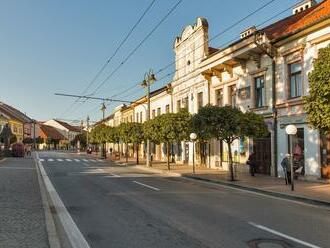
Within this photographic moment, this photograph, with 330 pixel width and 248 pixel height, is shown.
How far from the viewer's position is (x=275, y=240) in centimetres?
911

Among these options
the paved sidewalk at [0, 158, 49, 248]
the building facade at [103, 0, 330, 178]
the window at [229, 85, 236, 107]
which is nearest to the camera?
the paved sidewalk at [0, 158, 49, 248]

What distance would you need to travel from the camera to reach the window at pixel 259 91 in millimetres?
27594

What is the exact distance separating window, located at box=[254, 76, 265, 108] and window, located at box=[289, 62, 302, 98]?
114 inches

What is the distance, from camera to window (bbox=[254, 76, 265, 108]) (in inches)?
1086

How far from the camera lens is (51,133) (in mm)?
150500

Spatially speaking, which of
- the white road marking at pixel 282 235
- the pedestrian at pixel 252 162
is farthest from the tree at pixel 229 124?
the white road marking at pixel 282 235

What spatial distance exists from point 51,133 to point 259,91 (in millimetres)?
129389

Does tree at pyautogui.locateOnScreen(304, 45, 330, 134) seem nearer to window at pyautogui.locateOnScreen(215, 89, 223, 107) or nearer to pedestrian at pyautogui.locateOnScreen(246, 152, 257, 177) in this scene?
pedestrian at pyautogui.locateOnScreen(246, 152, 257, 177)

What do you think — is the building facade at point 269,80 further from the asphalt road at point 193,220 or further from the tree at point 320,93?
the asphalt road at point 193,220

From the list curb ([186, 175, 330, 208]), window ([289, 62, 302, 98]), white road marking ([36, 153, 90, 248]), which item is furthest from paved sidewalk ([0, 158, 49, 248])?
window ([289, 62, 302, 98])

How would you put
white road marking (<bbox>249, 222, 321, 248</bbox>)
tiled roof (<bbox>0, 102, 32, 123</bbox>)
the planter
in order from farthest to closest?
tiled roof (<bbox>0, 102, 32, 123</bbox>), the planter, white road marking (<bbox>249, 222, 321, 248</bbox>)

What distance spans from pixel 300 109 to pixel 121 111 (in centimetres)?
5072

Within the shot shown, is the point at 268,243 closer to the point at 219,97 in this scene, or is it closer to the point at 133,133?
the point at 219,97

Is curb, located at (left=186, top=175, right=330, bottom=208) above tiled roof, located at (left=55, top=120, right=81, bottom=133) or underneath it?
underneath
